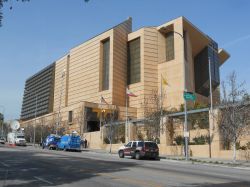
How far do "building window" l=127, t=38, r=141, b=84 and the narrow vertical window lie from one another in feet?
23.6

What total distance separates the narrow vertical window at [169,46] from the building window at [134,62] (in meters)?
7.19

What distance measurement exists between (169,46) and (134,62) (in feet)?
32.3

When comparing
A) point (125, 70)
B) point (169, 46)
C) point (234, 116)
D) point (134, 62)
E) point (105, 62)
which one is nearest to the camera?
point (234, 116)

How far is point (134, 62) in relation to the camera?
3996 inches

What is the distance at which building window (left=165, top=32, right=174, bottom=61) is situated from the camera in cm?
9647

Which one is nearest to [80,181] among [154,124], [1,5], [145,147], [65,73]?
[1,5]

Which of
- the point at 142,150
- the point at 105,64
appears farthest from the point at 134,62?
the point at 142,150

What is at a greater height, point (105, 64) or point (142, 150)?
point (105, 64)

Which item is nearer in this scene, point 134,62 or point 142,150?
point 142,150

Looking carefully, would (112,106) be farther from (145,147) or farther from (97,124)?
(145,147)

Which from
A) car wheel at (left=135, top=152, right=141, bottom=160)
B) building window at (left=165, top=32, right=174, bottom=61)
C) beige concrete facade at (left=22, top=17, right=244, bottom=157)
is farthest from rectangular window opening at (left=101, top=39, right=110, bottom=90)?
car wheel at (left=135, top=152, right=141, bottom=160)

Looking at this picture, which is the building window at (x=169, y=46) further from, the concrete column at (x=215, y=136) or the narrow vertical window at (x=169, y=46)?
the concrete column at (x=215, y=136)

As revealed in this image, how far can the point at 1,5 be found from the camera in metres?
14.3

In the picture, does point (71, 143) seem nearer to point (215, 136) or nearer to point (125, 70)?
point (215, 136)
